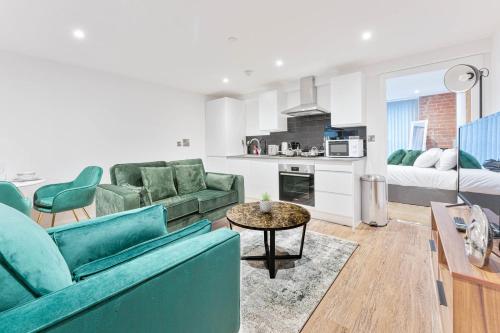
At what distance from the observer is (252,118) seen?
199 inches

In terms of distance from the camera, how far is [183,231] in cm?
111

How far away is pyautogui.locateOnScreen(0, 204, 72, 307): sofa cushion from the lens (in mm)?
556

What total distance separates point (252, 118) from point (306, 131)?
4.31 feet

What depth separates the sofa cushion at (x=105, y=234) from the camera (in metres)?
0.95

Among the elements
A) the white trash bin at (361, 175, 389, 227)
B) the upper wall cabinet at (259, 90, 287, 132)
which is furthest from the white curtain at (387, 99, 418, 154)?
the white trash bin at (361, 175, 389, 227)

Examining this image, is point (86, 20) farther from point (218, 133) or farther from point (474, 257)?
point (474, 257)

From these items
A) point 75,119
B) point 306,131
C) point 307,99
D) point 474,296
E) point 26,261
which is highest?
point 307,99

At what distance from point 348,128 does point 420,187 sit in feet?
5.24

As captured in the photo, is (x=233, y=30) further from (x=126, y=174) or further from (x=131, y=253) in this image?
(x=131, y=253)

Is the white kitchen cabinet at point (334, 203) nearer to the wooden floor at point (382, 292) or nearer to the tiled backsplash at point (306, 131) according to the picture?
the wooden floor at point (382, 292)

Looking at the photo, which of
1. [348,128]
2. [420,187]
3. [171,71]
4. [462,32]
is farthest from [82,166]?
[420,187]

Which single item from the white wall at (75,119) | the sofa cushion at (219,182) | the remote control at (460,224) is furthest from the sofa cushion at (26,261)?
the white wall at (75,119)

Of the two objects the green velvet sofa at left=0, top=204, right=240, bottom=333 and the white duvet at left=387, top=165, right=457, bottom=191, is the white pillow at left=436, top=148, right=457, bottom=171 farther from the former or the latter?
the green velvet sofa at left=0, top=204, right=240, bottom=333

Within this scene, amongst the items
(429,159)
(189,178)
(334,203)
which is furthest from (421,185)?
(189,178)
